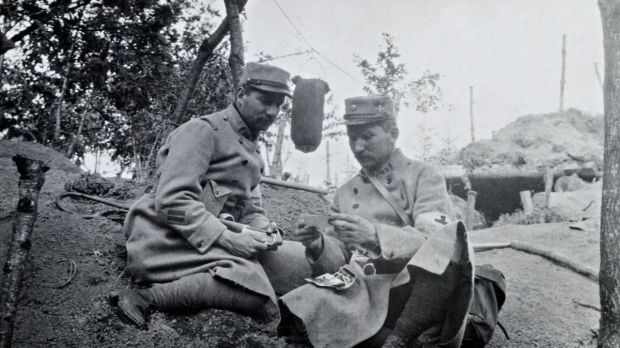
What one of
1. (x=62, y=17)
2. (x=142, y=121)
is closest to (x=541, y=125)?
(x=142, y=121)

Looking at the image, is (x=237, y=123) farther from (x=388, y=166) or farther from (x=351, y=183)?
(x=388, y=166)

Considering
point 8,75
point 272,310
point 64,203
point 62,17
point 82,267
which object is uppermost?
point 62,17

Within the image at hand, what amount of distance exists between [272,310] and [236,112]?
1.46m

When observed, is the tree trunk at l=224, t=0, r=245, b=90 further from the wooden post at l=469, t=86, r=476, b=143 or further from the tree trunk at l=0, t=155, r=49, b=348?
the wooden post at l=469, t=86, r=476, b=143

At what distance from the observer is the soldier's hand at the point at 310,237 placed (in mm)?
2834

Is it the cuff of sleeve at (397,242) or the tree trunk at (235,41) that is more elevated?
the tree trunk at (235,41)

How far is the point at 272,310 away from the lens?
9.48ft

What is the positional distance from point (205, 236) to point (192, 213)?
0.54 feet

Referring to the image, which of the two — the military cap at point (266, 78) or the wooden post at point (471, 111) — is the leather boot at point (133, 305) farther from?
the wooden post at point (471, 111)

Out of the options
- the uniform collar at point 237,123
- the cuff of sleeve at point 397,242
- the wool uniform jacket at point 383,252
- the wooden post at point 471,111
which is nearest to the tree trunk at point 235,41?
the uniform collar at point 237,123

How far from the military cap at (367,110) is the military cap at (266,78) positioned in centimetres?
52

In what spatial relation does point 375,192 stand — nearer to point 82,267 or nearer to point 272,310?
point 272,310

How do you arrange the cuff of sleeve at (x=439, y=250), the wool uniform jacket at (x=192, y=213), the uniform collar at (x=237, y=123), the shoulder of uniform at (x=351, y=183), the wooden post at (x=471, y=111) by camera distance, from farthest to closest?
1. the wooden post at (x=471, y=111)
2. the shoulder of uniform at (x=351, y=183)
3. the uniform collar at (x=237, y=123)
4. the wool uniform jacket at (x=192, y=213)
5. the cuff of sleeve at (x=439, y=250)

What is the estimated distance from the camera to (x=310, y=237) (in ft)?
9.50
